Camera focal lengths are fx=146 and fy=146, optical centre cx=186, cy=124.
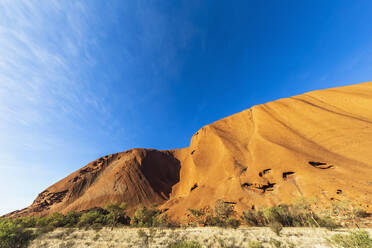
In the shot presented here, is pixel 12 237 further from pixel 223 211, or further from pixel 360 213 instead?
pixel 360 213

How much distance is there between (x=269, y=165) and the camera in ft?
84.7

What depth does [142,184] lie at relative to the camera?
5091 centimetres

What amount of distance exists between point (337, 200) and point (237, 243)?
590 inches

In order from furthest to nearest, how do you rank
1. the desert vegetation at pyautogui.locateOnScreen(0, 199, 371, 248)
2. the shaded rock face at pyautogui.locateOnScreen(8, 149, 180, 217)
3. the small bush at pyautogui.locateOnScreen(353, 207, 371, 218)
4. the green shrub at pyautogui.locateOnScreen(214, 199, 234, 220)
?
the shaded rock face at pyautogui.locateOnScreen(8, 149, 180, 217), the green shrub at pyautogui.locateOnScreen(214, 199, 234, 220), the small bush at pyautogui.locateOnScreen(353, 207, 371, 218), the desert vegetation at pyautogui.locateOnScreen(0, 199, 371, 248)

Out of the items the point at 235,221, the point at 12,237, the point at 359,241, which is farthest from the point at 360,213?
the point at 12,237

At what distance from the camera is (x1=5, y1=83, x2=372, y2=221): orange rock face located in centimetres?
2081

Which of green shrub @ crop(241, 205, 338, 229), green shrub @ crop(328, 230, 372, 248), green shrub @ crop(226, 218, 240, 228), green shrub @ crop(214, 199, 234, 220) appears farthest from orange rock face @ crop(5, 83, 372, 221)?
green shrub @ crop(328, 230, 372, 248)

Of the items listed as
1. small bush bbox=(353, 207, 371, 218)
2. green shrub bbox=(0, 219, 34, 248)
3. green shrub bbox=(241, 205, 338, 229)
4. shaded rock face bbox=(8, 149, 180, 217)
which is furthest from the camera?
shaded rock face bbox=(8, 149, 180, 217)

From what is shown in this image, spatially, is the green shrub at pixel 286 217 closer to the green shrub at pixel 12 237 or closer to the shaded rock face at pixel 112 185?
the green shrub at pixel 12 237

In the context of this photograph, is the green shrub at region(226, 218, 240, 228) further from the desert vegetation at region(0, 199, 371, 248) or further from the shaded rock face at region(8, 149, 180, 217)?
the shaded rock face at region(8, 149, 180, 217)

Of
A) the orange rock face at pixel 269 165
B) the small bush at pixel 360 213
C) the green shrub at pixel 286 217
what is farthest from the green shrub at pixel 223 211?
the small bush at pixel 360 213

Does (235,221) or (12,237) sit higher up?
(12,237)

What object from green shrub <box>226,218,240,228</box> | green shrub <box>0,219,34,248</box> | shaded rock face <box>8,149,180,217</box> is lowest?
green shrub <box>226,218,240,228</box>

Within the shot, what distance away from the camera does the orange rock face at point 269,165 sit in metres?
20.8
